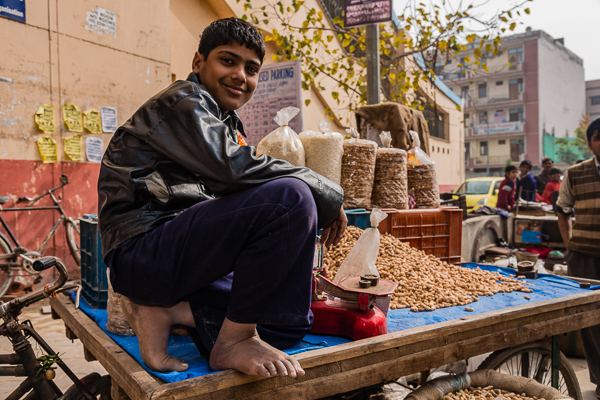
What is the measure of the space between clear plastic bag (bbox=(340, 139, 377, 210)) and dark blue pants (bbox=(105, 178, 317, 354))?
1.80m

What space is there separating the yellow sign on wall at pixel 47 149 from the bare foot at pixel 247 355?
14.2ft

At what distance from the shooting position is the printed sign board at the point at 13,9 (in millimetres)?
4523

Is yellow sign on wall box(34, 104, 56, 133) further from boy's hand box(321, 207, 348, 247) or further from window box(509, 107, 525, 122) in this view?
window box(509, 107, 525, 122)

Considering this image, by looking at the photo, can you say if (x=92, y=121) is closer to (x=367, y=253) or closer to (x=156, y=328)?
(x=367, y=253)

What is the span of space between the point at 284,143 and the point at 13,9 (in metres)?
3.62

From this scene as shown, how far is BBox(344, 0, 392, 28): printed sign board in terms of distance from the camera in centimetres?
458

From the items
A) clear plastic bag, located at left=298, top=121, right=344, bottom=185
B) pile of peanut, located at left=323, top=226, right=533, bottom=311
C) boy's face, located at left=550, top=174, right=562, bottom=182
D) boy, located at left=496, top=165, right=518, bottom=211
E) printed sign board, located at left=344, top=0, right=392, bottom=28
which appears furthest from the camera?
boy's face, located at left=550, top=174, right=562, bottom=182

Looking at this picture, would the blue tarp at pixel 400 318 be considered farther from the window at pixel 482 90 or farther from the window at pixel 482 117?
the window at pixel 482 90

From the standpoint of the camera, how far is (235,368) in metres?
1.38

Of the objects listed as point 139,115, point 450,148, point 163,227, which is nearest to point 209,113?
point 139,115

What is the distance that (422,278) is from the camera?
2604 mm

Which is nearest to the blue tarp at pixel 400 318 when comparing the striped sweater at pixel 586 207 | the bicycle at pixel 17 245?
the striped sweater at pixel 586 207

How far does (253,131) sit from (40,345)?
125 inches

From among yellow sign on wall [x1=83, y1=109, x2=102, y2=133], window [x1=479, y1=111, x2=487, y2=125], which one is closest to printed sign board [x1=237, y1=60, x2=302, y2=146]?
yellow sign on wall [x1=83, y1=109, x2=102, y2=133]
